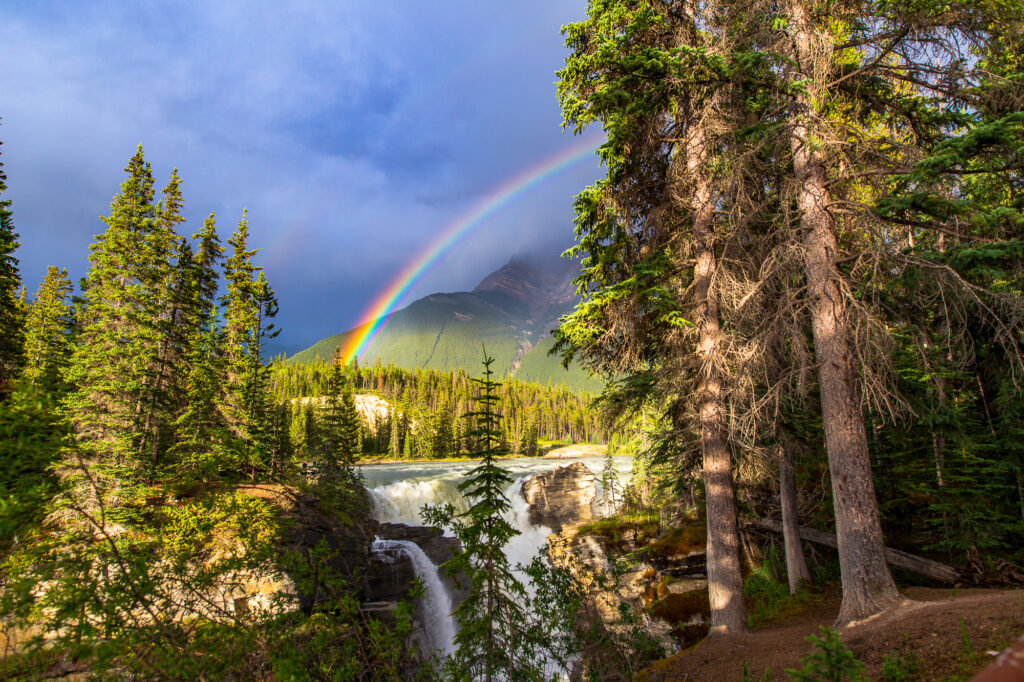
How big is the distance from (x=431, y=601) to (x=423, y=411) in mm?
64608

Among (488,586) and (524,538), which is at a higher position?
(488,586)

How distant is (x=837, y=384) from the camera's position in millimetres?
7707

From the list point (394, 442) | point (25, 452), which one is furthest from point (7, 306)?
point (394, 442)

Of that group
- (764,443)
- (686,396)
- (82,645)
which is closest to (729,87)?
(686,396)

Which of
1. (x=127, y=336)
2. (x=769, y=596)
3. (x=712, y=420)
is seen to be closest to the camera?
(x=712, y=420)

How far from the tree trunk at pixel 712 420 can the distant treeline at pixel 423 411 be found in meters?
29.5

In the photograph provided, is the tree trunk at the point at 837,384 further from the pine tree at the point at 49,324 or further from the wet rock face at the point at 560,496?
the pine tree at the point at 49,324

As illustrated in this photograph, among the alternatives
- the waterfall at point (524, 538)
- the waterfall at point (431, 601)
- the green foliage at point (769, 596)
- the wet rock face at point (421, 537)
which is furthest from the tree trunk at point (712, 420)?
the wet rock face at point (421, 537)

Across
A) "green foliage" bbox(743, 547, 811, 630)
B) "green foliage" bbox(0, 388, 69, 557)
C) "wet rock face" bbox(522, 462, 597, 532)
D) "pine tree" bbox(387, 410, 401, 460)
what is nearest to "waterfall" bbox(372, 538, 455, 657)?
"green foliage" bbox(743, 547, 811, 630)

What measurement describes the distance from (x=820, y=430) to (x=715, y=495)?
182 inches

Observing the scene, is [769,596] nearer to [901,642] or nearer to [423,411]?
[901,642]

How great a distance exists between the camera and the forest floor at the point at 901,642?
477 cm

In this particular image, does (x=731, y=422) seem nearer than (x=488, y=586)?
No

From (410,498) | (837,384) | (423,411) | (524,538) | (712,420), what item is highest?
(837,384)
